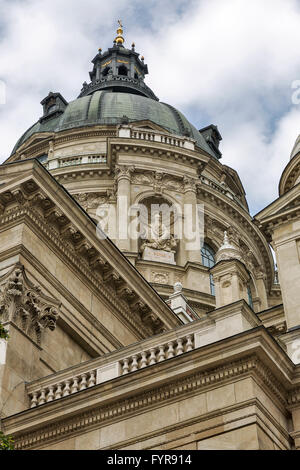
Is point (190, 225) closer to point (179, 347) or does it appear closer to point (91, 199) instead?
point (91, 199)

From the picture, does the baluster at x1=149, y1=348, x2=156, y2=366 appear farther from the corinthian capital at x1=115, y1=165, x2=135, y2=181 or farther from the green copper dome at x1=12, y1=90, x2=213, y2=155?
the green copper dome at x1=12, y1=90, x2=213, y2=155

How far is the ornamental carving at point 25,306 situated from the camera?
59.9 ft

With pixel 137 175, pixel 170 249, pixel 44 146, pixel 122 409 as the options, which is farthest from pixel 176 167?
pixel 122 409

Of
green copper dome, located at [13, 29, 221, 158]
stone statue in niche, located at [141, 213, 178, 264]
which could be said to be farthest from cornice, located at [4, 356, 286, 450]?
green copper dome, located at [13, 29, 221, 158]

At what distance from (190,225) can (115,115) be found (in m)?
11.7

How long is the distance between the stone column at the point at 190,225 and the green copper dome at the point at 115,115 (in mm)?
7102

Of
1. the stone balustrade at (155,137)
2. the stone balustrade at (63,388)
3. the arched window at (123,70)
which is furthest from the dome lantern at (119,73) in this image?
the stone balustrade at (63,388)

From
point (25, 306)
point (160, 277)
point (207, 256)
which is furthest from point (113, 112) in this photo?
point (25, 306)

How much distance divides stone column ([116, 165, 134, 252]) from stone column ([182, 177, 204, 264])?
3137 mm

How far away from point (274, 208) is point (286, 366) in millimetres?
8268

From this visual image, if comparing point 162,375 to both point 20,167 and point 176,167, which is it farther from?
point 176,167

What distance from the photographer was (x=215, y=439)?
1420cm

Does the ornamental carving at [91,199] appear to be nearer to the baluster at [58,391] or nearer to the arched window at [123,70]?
the arched window at [123,70]

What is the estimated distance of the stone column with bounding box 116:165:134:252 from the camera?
136 ft
